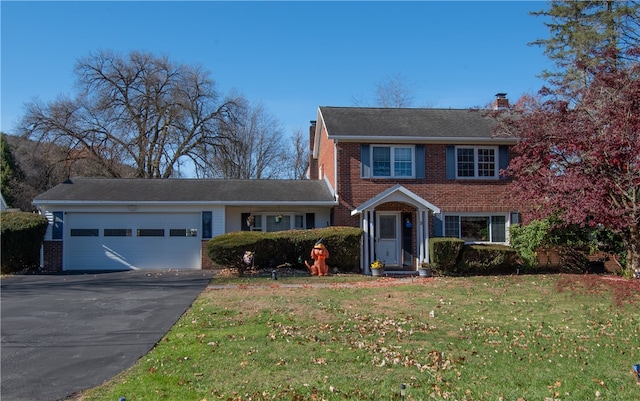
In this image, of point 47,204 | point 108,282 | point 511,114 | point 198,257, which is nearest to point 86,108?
point 47,204

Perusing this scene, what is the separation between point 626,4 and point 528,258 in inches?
732

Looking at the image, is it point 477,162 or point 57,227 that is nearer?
point 57,227

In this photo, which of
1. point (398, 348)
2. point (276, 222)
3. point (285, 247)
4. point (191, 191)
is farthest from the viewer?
point (276, 222)

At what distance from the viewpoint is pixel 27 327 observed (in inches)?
363

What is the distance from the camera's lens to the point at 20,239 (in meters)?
18.3

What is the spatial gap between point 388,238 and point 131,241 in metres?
9.86

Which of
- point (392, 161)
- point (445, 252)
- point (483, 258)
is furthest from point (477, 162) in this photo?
point (445, 252)

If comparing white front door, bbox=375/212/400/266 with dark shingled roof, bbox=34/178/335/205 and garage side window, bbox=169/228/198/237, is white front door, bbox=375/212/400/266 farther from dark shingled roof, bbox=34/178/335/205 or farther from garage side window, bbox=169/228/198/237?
garage side window, bbox=169/228/198/237

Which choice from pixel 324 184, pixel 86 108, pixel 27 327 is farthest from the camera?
pixel 86 108

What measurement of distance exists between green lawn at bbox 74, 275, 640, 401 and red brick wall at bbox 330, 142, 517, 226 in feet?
22.7

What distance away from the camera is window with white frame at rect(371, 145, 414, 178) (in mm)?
19344

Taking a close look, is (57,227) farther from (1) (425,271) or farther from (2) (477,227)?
(2) (477,227)

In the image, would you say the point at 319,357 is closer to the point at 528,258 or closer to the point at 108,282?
the point at 108,282

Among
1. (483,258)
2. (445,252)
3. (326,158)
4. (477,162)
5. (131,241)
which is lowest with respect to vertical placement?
(483,258)
